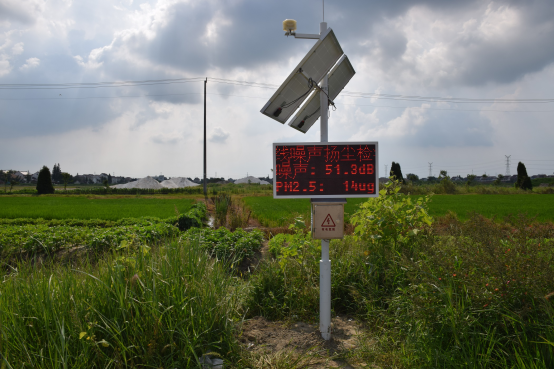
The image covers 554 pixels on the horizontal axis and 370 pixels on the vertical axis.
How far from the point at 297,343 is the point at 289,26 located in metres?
4.00

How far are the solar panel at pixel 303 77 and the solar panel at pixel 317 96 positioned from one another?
0.28m

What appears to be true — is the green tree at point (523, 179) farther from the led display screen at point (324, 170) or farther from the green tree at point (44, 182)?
the green tree at point (44, 182)

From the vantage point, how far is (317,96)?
475 cm

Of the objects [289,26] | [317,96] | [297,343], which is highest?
[289,26]

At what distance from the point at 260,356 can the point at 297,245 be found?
181 cm

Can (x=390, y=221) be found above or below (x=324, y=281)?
above

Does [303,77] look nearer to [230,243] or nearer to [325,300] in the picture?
[325,300]

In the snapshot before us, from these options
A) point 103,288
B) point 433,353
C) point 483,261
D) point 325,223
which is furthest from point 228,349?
point 483,261

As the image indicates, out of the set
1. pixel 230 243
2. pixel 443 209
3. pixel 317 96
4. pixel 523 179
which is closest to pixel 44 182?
pixel 230 243

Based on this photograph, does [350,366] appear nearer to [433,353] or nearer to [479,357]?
[433,353]

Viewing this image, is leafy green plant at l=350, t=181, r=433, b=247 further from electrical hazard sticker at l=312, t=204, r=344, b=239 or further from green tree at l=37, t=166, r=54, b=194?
green tree at l=37, t=166, r=54, b=194

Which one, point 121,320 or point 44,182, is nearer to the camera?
point 121,320

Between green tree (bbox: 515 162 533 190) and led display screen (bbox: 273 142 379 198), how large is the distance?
5236 centimetres

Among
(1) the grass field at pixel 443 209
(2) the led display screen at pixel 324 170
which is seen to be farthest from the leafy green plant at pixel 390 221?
(1) the grass field at pixel 443 209
